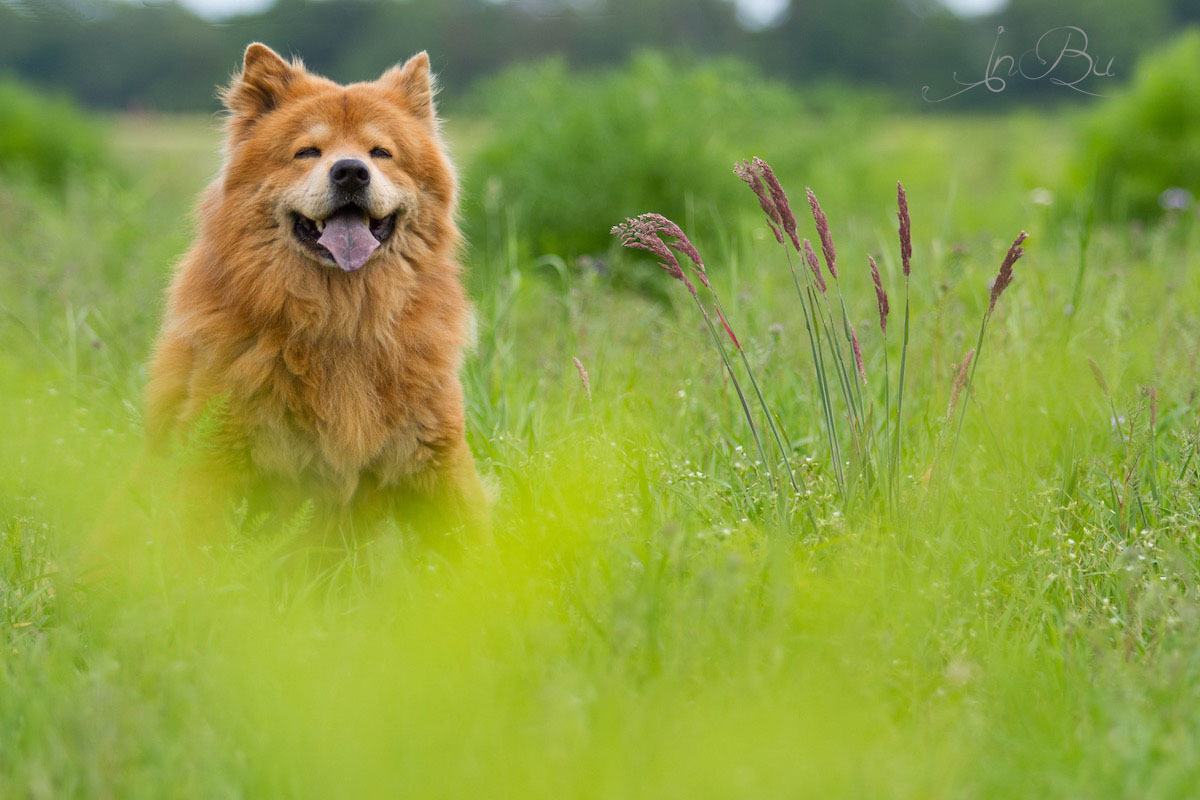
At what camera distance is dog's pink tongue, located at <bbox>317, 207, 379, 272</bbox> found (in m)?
3.08

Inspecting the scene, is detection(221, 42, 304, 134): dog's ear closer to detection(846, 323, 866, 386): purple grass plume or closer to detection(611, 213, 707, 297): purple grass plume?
detection(611, 213, 707, 297): purple grass plume

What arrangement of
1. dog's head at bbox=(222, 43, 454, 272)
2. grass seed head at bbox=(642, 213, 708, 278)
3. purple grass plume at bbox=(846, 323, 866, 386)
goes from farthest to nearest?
dog's head at bbox=(222, 43, 454, 272)
purple grass plume at bbox=(846, 323, 866, 386)
grass seed head at bbox=(642, 213, 708, 278)

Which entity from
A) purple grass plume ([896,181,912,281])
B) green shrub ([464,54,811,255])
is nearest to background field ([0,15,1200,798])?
purple grass plume ([896,181,912,281])

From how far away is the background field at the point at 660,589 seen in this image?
5.98ft

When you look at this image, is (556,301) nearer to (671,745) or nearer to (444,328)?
(444,328)

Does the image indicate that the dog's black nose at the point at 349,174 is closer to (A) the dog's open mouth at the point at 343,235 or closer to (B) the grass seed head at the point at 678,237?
(A) the dog's open mouth at the point at 343,235

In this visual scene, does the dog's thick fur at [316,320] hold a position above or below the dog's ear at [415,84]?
below

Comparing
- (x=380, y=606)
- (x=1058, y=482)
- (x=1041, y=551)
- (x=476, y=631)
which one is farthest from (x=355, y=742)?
(x=1058, y=482)

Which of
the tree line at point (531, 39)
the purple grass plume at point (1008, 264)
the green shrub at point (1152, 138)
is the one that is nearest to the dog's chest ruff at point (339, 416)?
the purple grass plume at point (1008, 264)

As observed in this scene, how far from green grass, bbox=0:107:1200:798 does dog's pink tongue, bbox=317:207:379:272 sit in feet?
2.85

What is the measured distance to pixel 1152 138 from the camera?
341 inches

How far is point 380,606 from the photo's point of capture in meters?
2.58

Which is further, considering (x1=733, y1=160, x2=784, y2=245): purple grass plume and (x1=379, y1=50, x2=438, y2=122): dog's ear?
(x1=379, y1=50, x2=438, y2=122): dog's ear

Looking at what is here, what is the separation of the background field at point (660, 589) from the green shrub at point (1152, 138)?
4.11 meters
